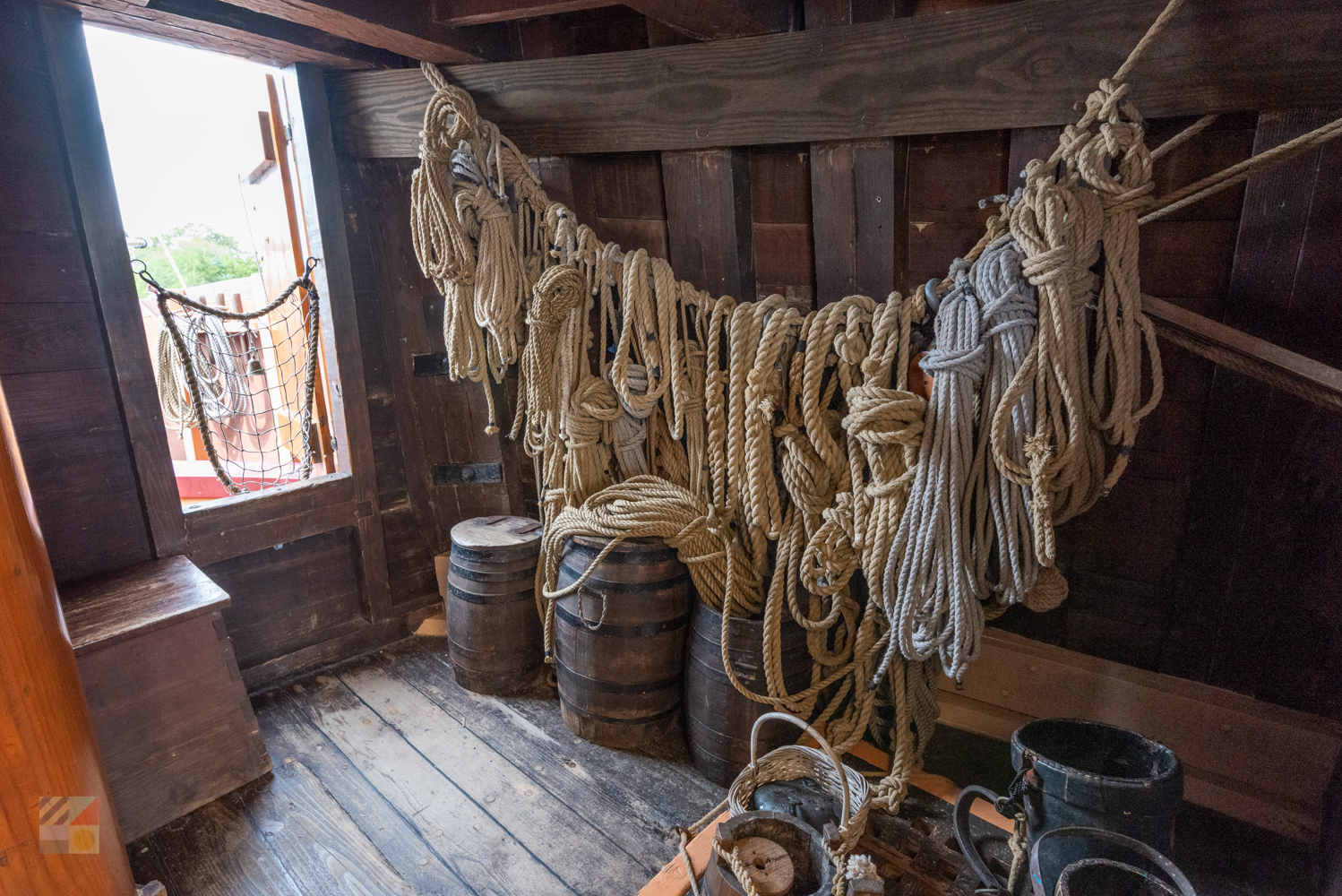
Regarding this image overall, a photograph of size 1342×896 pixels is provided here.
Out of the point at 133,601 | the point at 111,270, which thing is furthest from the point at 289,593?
the point at 111,270

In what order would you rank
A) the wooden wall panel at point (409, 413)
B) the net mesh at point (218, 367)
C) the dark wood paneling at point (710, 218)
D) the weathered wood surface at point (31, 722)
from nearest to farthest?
the weathered wood surface at point (31, 722) < the dark wood paneling at point (710, 218) < the net mesh at point (218, 367) < the wooden wall panel at point (409, 413)

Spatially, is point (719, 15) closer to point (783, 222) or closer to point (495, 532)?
point (783, 222)

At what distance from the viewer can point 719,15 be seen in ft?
5.58

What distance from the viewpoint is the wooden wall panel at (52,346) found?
1.81 m

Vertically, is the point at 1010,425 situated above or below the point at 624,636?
above

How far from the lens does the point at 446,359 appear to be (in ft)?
8.54

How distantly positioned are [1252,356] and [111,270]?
8.98 feet

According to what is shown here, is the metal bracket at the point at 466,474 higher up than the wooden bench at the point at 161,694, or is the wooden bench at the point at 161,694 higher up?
the metal bracket at the point at 466,474

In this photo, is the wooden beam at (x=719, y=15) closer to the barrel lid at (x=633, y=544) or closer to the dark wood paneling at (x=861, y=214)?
the dark wood paneling at (x=861, y=214)

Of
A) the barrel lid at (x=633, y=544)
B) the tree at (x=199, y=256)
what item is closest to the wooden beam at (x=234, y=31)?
the barrel lid at (x=633, y=544)

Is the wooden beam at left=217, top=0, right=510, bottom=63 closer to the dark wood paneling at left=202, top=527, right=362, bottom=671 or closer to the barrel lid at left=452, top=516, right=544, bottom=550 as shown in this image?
the barrel lid at left=452, top=516, right=544, bottom=550

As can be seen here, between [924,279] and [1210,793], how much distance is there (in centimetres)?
141

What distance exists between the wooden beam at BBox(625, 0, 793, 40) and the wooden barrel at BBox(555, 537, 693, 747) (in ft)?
4.24

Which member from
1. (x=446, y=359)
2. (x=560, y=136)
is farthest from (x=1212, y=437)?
(x=446, y=359)
